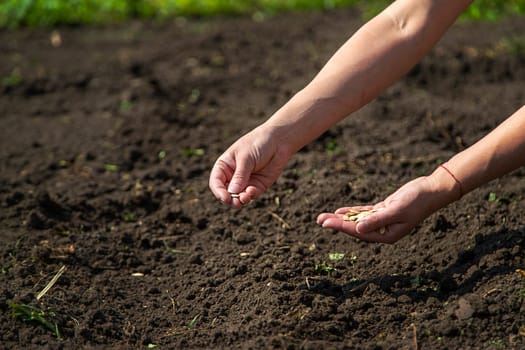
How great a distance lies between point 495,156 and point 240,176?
0.88m

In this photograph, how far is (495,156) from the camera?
257 cm

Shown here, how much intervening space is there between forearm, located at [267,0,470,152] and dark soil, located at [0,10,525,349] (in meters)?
0.60

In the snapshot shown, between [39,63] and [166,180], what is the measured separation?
2438mm

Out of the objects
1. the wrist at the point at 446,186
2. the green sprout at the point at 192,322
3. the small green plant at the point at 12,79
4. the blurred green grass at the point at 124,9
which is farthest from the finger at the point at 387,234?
the blurred green grass at the point at 124,9

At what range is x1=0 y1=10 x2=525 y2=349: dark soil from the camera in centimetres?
281

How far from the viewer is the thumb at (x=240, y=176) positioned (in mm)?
2766

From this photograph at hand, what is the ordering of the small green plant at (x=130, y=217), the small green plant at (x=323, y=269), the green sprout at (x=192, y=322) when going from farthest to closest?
the small green plant at (x=130, y=217) → the small green plant at (x=323, y=269) → the green sprout at (x=192, y=322)

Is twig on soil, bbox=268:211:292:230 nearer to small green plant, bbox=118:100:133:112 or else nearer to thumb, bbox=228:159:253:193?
thumb, bbox=228:159:253:193

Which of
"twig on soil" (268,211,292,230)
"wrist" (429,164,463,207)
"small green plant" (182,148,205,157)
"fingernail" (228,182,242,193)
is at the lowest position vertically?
"small green plant" (182,148,205,157)

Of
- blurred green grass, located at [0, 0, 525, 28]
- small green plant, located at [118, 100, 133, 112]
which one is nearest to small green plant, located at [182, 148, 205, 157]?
small green plant, located at [118, 100, 133, 112]

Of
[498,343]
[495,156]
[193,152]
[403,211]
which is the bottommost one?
[193,152]

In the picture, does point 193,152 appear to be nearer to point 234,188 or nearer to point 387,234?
point 234,188

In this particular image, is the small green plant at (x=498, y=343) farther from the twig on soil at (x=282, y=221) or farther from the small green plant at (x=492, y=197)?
the twig on soil at (x=282, y=221)

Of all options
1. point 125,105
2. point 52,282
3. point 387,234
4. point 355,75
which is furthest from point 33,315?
point 125,105
